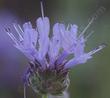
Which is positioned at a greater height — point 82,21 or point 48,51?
point 82,21

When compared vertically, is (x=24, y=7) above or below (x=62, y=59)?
above

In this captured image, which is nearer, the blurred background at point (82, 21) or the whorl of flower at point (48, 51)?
the whorl of flower at point (48, 51)

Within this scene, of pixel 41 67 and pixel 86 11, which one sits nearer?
pixel 41 67

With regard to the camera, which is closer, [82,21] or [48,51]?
[48,51]

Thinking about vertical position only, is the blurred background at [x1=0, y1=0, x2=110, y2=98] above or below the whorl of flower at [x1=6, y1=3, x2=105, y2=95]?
above

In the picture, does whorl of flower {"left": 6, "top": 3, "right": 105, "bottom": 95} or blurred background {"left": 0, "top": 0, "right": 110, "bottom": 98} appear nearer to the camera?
whorl of flower {"left": 6, "top": 3, "right": 105, "bottom": 95}

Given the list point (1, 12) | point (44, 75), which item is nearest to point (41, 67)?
point (44, 75)

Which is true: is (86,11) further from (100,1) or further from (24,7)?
(24,7)

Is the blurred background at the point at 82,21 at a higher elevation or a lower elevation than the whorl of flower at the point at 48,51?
higher
